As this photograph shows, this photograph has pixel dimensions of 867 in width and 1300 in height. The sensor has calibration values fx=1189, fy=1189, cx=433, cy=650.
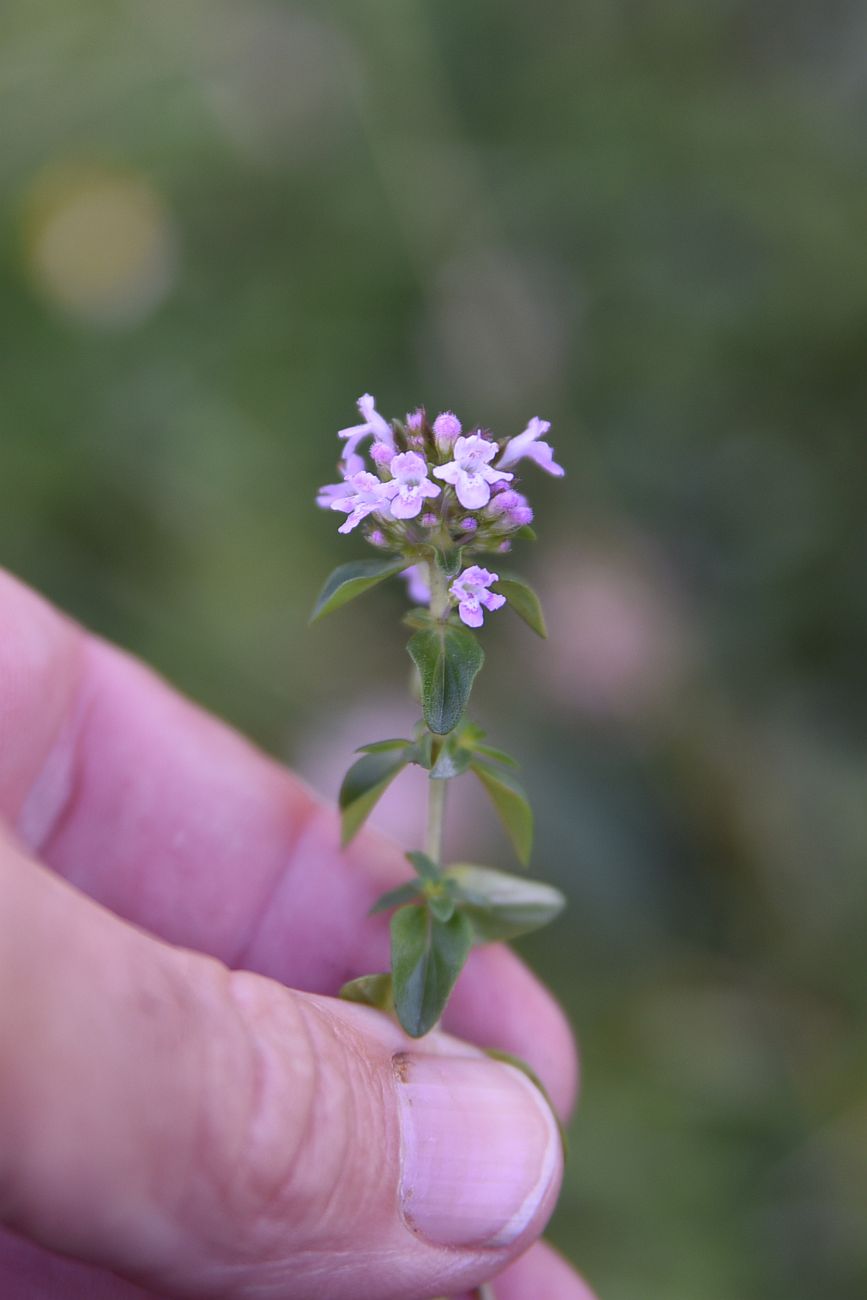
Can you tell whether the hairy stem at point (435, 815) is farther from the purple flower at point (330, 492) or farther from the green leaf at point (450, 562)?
the purple flower at point (330, 492)

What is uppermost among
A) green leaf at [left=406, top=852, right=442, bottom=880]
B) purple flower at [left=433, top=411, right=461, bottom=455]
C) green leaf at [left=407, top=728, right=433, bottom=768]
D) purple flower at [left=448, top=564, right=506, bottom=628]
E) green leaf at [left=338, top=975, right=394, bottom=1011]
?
purple flower at [left=433, top=411, right=461, bottom=455]

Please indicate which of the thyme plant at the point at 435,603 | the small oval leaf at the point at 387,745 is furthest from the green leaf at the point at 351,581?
the small oval leaf at the point at 387,745

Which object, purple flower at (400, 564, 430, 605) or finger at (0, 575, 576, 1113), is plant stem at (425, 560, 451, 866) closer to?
purple flower at (400, 564, 430, 605)

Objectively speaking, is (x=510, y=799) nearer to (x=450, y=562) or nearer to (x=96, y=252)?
(x=450, y=562)

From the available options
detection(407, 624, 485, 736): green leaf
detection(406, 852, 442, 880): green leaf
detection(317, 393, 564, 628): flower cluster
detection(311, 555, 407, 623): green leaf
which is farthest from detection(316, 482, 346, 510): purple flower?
detection(406, 852, 442, 880): green leaf

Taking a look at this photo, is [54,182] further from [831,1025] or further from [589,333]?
[831,1025]

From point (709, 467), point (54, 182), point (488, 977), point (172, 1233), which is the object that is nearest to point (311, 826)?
point (488, 977)

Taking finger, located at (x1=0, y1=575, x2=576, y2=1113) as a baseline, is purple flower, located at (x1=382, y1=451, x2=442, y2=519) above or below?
above

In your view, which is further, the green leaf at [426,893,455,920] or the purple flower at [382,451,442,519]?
the green leaf at [426,893,455,920]
